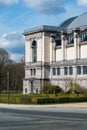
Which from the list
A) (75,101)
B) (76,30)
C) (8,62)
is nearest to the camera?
(75,101)

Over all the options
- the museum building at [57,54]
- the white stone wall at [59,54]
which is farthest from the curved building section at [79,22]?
the white stone wall at [59,54]

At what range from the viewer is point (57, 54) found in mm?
122625

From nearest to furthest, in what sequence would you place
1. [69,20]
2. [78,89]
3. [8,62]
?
[78,89]
[69,20]
[8,62]

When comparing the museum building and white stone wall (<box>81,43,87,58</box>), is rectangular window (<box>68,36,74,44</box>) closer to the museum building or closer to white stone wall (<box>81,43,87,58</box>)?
the museum building

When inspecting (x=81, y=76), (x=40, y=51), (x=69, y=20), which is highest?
(x=69, y=20)

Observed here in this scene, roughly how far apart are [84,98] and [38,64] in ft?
177

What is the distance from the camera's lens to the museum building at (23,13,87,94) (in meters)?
111

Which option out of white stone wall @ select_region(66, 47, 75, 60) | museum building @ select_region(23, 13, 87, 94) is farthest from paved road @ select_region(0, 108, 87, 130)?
white stone wall @ select_region(66, 47, 75, 60)

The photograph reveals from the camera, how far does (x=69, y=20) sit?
13325 cm

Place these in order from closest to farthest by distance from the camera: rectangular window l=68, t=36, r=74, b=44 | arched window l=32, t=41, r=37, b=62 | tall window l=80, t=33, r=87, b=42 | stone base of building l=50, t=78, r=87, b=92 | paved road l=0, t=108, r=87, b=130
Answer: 1. paved road l=0, t=108, r=87, b=130
2. stone base of building l=50, t=78, r=87, b=92
3. tall window l=80, t=33, r=87, b=42
4. rectangular window l=68, t=36, r=74, b=44
5. arched window l=32, t=41, r=37, b=62

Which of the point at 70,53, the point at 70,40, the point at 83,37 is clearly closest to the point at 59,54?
the point at 70,53

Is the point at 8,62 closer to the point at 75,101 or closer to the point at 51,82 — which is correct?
the point at 51,82

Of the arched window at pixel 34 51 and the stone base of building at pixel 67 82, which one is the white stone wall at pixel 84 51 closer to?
the stone base of building at pixel 67 82

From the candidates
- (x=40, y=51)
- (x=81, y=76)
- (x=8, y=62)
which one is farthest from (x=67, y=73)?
(x=8, y=62)
